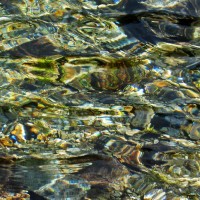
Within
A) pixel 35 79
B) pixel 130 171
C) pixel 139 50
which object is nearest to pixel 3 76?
pixel 35 79

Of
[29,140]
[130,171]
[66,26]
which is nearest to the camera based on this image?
[130,171]

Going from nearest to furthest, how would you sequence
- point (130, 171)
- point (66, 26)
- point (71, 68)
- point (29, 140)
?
point (130, 171)
point (29, 140)
point (71, 68)
point (66, 26)

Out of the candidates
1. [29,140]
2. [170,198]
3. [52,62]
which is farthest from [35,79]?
[170,198]

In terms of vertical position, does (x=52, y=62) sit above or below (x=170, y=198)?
above

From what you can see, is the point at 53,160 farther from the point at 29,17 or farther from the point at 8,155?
the point at 29,17

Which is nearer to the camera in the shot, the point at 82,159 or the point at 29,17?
the point at 82,159

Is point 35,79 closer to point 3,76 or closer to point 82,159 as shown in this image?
point 3,76
